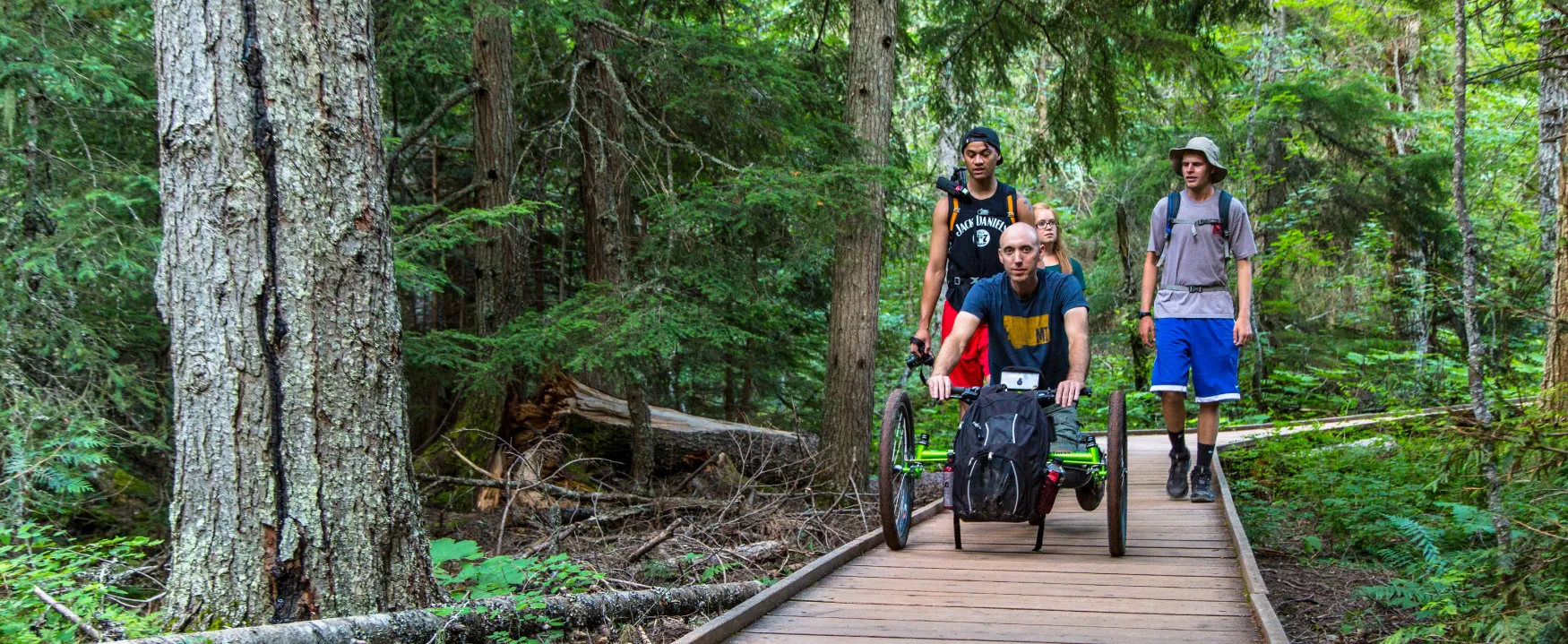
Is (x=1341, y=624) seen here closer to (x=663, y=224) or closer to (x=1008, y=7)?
(x=663, y=224)

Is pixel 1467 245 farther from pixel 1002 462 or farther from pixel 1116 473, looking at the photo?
pixel 1002 462

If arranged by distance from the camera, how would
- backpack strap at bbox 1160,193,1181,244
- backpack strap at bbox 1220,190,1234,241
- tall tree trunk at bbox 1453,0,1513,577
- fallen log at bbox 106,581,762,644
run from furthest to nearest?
backpack strap at bbox 1160,193,1181,244 < backpack strap at bbox 1220,190,1234,241 < tall tree trunk at bbox 1453,0,1513,577 < fallen log at bbox 106,581,762,644

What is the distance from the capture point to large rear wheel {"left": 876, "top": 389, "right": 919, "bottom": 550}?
190 inches

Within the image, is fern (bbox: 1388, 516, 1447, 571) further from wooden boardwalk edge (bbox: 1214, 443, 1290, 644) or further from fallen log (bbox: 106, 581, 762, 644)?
fallen log (bbox: 106, 581, 762, 644)

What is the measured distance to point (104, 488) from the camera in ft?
23.5

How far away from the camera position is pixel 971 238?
6.05m

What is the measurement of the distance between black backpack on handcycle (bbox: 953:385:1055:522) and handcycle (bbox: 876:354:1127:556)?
19cm

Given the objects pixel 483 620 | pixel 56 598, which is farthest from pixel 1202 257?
pixel 56 598

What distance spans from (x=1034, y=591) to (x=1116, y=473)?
31.0 inches

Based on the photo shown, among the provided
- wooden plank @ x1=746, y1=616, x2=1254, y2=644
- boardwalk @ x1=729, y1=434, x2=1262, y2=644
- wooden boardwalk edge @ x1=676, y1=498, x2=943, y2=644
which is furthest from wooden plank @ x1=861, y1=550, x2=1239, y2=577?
wooden plank @ x1=746, y1=616, x2=1254, y2=644

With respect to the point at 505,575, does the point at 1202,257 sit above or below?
above

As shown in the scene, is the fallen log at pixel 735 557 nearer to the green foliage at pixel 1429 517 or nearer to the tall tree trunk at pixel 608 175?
the tall tree trunk at pixel 608 175

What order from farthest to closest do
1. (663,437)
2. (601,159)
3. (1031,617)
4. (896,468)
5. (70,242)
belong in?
(663,437) → (601,159) → (70,242) → (896,468) → (1031,617)

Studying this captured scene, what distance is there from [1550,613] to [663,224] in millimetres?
5618
